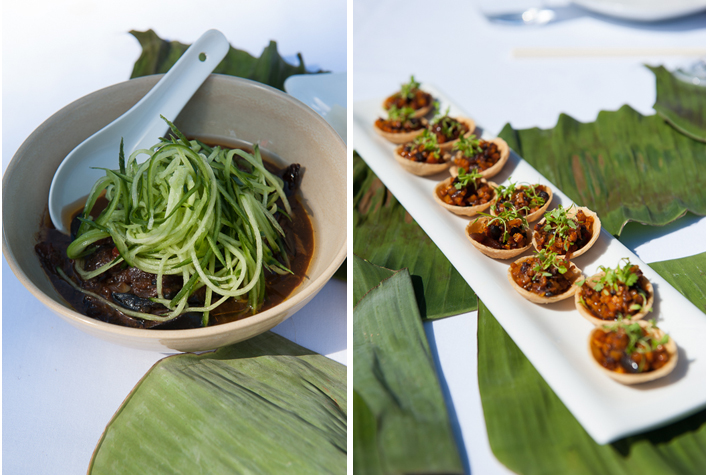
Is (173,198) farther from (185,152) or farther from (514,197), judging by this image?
(514,197)

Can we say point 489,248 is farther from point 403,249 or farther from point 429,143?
point 429,143

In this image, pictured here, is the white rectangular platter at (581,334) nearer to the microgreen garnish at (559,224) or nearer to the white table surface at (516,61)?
the microgreen garnish at (559,224)

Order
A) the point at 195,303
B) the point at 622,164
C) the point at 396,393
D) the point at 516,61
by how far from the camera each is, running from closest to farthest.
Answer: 1. the point at 396,393
2. the point at 195,303
3. the point at 622,164
4. the point at 516,61

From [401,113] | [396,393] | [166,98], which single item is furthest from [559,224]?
[166,98]

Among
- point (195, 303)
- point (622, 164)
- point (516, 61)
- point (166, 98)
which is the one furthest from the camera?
point (516, 61)

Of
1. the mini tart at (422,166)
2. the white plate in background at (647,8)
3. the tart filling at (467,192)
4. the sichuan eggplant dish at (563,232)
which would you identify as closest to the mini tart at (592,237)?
the sichuan eggplant dish at (563,232)

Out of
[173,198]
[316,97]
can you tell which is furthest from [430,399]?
[316,97]

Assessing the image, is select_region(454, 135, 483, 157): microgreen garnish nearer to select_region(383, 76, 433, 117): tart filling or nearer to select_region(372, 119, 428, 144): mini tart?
select_region(372, 119, 428, 144): mini tart
